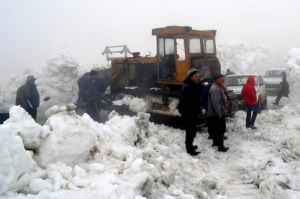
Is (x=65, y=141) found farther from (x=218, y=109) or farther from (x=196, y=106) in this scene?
(x=218, y=109)

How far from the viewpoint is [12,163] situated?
8.27 feet

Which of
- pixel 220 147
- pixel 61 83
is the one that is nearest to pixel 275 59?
pixel 61 83

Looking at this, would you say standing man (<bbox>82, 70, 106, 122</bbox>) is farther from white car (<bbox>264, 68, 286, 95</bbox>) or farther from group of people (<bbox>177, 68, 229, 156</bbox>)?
white car (<bbox>264, 68, 286, 95</bbox>)

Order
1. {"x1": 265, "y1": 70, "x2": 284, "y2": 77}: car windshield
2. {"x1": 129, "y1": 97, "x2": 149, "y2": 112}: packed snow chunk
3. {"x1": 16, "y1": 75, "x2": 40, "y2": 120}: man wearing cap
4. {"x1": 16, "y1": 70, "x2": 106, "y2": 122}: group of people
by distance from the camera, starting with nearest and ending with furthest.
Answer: {"x1": 16, "y1": 75, "x2": 40, "y2": 120}: man wearing cap → {"x1": 16, "y1": 70, "x2": 106, "y2": 122}: group of people → {"x1": 129, "y1": 97, "x2": 149, "y2": 112}: packed snow chunk → {"x1": 265, "y1": 70, "x2": 284, "y2": 77}: car windshield

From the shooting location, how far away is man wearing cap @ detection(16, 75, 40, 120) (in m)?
7.83

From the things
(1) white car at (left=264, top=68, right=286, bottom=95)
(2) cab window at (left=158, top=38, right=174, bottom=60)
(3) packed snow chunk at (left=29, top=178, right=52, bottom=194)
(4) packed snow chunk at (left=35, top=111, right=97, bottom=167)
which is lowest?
(1) white car at (left=264, top=68, right=286, bottom=95)

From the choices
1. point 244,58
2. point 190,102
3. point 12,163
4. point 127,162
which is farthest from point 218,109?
point 244,58

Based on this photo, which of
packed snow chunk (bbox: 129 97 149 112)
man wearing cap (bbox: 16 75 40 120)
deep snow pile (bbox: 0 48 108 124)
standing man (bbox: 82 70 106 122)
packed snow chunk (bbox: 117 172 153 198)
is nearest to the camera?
packed snow chunk (bbox: 117 172 153 198)

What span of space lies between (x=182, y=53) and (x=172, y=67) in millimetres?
607

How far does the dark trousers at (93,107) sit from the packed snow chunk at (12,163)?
5808 mm

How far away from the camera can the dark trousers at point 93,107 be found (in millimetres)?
8580

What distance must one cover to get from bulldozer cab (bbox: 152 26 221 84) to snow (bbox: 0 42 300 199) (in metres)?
2.06

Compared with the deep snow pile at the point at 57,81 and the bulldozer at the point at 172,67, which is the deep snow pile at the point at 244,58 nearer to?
the deep snow pile at the point at 57,81

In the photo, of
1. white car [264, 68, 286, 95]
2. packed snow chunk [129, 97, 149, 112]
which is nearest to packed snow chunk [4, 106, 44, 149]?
packed snow chunk [129, 97, 149, 112]
